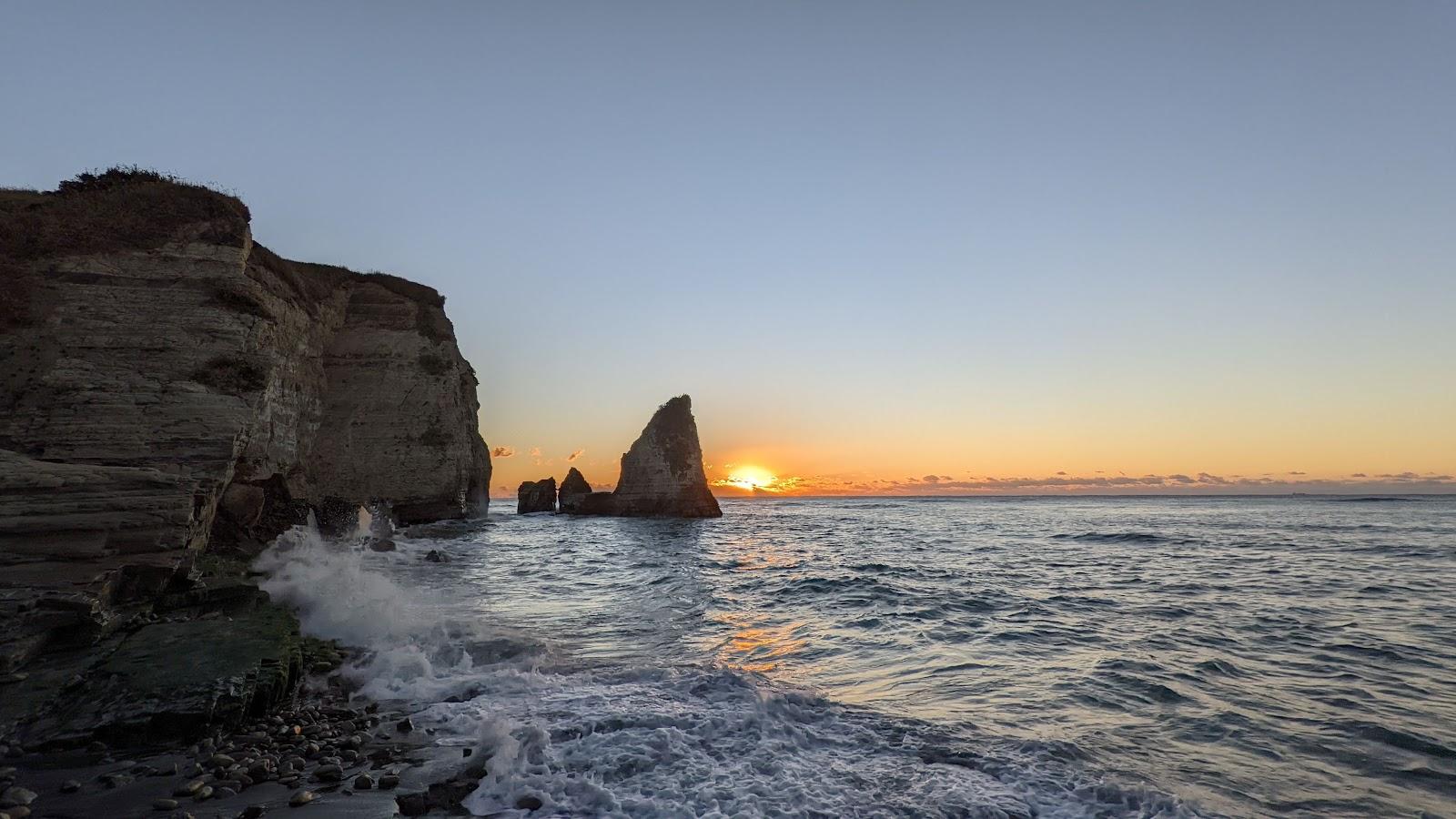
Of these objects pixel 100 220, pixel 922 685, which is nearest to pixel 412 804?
pixel 922 685

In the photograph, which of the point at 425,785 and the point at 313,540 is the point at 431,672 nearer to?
the point at 425,785

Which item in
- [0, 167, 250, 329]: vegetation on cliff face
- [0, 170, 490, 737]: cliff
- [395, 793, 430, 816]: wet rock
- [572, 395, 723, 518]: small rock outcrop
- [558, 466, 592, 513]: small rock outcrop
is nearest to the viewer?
[395, 793, 430, 816]: wet rock

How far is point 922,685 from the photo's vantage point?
10141 millimetres

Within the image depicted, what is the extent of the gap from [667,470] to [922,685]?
59528 millimetres

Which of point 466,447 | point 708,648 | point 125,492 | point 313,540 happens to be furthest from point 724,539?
point 125,492

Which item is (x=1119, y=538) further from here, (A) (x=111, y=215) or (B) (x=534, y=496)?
(B) (x=534, y=496)

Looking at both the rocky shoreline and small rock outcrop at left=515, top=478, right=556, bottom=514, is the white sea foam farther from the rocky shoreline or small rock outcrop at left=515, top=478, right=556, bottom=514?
small rock outcrop at left=515, top=478, right=556, bottom=514

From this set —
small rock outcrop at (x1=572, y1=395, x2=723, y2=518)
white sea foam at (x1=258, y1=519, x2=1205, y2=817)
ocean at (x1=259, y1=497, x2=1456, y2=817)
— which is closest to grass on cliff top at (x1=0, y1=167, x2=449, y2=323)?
ocean at (x1=259, y1=497, x2=1456, y2=817)

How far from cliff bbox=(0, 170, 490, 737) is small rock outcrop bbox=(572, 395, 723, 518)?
4116 centimetres

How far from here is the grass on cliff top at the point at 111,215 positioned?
1617 cm

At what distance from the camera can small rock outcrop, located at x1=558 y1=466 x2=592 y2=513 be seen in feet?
269

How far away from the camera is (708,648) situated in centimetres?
1253

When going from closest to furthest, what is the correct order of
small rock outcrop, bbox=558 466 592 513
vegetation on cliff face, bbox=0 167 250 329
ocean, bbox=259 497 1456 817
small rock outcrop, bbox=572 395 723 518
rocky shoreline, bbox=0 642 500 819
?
rocky shoreline, bbox=0 642 500 819, ocean, bbox=259 497 1456 817, vegetation on cliff face, bbox=0 167 250 329, small rock outcrop, bbox=572 395 723 518, small rock outcrop, bbox=558 466 592 513

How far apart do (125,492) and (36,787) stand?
616 cm
